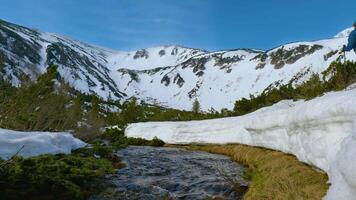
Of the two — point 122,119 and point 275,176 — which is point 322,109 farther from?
point 122,119

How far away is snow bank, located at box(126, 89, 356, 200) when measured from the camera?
5.05 meters

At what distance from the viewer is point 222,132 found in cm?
1920

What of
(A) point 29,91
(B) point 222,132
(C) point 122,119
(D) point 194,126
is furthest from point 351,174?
(C) point 122,119

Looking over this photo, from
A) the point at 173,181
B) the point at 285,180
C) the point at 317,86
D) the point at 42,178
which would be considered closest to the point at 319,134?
the point at 285,180

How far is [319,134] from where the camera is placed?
7828 millimetres

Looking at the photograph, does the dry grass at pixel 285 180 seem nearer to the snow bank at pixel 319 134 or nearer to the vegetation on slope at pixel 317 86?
the snow bank at pixel 319 134

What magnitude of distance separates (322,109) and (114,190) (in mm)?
4487

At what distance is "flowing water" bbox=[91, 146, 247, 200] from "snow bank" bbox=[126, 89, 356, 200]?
1.53m

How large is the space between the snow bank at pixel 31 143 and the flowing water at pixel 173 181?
1433 millimetres

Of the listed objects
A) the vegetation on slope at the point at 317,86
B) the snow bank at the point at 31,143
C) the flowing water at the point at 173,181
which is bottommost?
the flowing water at the point at 173,181

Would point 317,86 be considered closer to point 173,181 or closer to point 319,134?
point 173,181

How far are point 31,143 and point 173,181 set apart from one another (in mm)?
3608

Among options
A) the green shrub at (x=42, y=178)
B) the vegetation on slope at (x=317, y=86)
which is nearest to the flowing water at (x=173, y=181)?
the green shrub at (x=42, y=178)

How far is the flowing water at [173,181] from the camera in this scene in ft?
28.5
